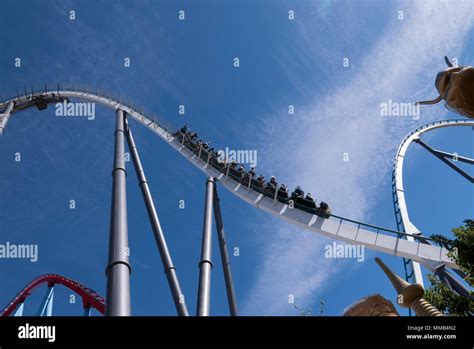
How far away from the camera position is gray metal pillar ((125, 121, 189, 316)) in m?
6.75

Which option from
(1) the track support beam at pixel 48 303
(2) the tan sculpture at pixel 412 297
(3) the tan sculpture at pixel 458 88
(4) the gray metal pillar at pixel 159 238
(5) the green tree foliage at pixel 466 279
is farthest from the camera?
(1) the track support beam at pixel 48 303

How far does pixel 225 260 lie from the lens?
869 centimetres

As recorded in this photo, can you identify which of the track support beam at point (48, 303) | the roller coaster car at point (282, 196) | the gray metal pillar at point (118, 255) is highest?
the roller coaster car at point (282, 196)

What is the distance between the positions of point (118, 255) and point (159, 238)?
287cm

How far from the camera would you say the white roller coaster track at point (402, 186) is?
960cm

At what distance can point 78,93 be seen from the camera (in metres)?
13.5

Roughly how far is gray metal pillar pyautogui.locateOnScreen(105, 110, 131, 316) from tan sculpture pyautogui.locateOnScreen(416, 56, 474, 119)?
127 inches

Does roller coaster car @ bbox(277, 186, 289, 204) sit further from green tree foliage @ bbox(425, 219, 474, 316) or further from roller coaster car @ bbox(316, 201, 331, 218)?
green tree foliage @ bbox(425, 219, 474, 316)

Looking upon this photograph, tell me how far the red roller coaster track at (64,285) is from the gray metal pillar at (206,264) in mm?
7945

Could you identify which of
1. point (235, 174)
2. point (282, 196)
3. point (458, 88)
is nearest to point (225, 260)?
point (282, 196)

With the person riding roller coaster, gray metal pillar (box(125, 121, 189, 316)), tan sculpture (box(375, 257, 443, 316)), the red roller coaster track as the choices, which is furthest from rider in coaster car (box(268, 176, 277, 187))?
the red roller coaster track

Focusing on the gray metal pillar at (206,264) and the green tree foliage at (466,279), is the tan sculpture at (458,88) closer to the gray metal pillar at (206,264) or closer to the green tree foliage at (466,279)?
the green tree foliage at (466,279)

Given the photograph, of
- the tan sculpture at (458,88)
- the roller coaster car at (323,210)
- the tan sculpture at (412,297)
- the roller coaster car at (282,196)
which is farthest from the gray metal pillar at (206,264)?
the tan sculpture at (458,88)
